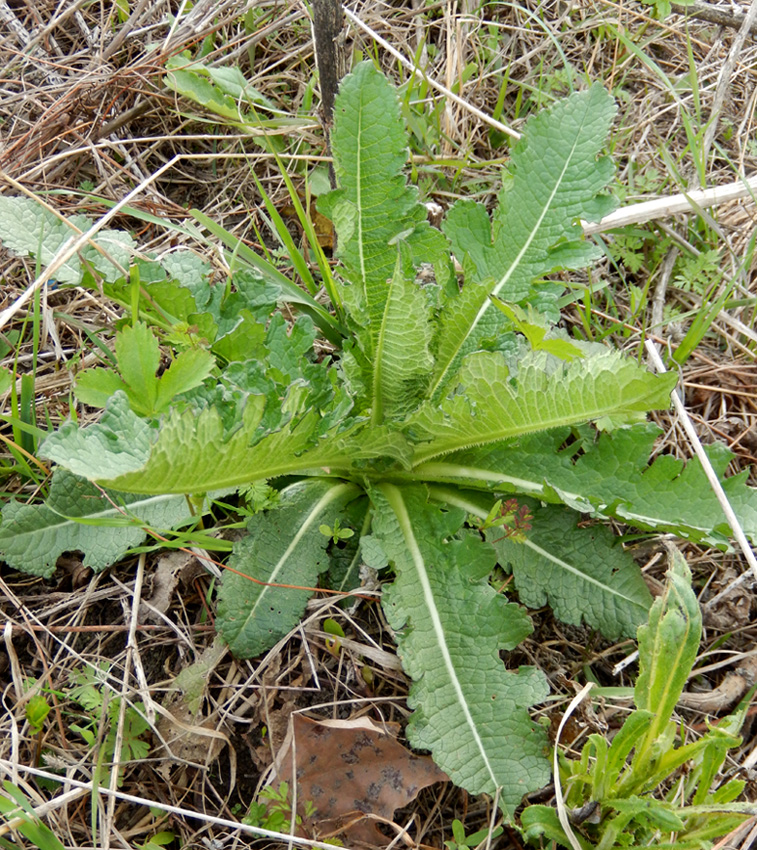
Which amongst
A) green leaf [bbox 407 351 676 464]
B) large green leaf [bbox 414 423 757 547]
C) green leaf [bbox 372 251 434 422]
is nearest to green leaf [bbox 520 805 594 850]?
large green leaf [bbox 414 423 757 547]

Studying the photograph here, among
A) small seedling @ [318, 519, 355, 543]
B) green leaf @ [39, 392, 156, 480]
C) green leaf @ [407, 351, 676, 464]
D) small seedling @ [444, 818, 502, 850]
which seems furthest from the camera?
small seedling @ [318, 519, 355, 543]

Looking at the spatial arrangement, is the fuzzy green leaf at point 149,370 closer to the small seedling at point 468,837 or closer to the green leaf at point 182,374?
the green leaf at point 182,374

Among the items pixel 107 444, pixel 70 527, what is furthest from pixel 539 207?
pixel 70 527

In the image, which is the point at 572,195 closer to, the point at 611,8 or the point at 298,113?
the point at 298,113

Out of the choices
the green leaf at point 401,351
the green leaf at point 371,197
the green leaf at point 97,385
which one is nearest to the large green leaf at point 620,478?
the green leaf at point 401,351

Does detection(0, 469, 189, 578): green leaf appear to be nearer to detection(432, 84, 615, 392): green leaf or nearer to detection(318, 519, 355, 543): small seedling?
detection(318, 519, 355, 543): small seedling
